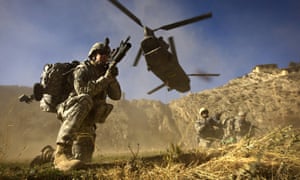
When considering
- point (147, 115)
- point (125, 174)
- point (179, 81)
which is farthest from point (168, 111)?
point (125, 174)

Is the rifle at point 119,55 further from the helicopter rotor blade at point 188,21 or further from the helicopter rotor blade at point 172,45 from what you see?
the helicopter rotor blade at point 172,45

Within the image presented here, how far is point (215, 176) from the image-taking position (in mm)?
1745

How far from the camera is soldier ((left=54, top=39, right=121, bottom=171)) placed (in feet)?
11.1

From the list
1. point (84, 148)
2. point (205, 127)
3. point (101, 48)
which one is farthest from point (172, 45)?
point (84, 148)

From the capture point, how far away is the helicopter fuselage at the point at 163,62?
316 inches

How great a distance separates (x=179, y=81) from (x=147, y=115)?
18392 mm

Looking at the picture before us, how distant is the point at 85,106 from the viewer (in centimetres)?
365

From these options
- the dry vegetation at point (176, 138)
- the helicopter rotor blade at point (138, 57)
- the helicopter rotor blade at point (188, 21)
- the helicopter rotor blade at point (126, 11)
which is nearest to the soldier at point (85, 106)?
the dry vegetation at point (176, 138)

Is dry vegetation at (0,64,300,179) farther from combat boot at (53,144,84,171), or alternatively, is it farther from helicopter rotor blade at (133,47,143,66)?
helicopter rotor blade at (133,47,143,66)

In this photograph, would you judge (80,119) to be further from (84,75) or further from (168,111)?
(168,111)

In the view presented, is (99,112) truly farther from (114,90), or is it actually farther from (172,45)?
(172,45)

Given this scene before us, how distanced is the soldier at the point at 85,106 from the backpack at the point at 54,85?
19 cm

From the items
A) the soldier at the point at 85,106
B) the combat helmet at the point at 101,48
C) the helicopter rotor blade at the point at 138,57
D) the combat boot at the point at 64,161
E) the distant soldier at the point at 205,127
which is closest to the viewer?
the combat boot at the point at 64,161

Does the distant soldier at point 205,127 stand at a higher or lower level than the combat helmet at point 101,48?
lower
